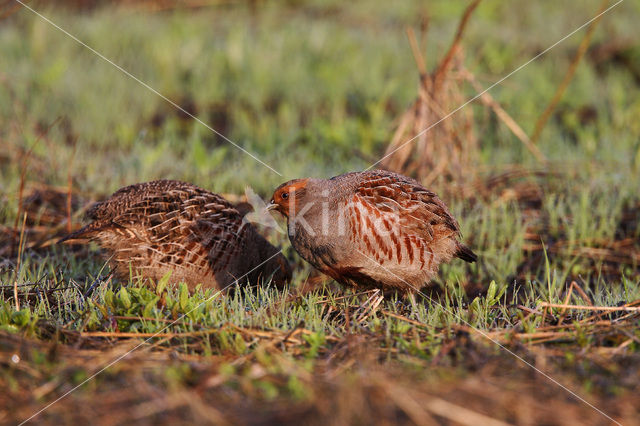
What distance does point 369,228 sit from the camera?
3.87 meters

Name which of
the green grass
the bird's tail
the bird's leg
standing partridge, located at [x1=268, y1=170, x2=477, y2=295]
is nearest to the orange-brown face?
standing partridge, located at [x1=268, y1=170, x2=477, y2=295]

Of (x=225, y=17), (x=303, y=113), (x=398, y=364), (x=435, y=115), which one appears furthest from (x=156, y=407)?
(x=225, y=17)

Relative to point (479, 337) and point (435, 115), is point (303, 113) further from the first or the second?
point (479, 337)

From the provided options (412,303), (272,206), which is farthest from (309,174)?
(412,303)

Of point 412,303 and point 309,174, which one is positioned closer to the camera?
point 412,303

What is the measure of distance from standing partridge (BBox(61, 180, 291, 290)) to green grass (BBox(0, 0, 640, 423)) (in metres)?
0.20

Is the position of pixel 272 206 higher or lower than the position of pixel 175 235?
higher

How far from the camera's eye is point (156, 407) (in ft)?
7.80

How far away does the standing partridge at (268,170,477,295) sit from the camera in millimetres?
3848

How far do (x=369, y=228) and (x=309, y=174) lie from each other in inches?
76.6

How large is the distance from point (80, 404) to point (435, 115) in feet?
13.5

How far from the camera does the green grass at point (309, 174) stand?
2.64 m

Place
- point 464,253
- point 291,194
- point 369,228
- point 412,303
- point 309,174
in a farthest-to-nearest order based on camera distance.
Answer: point 309,174, point 464,253, point 291,194, point 369,228, point 412,303

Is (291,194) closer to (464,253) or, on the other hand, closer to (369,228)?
(369,228)
